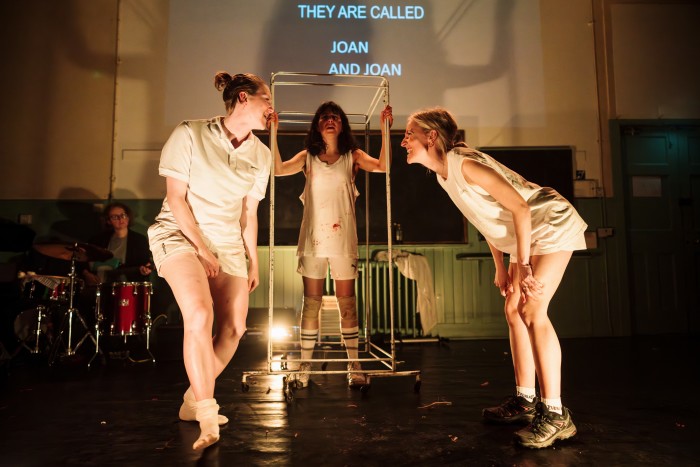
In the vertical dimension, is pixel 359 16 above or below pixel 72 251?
above

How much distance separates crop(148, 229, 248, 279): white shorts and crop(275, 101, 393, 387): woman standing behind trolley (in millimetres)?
885

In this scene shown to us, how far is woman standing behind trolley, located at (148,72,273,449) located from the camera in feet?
5.48

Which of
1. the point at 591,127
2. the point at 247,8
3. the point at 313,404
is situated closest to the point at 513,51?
the point at 591,127

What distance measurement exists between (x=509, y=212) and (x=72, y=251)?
3.17 metres

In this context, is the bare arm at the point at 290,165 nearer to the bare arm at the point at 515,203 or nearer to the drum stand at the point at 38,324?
the bare arm at the point at 515,203

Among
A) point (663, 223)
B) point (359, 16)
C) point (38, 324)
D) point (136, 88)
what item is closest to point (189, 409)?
point (38, 324)

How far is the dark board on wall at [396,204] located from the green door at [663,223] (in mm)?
981

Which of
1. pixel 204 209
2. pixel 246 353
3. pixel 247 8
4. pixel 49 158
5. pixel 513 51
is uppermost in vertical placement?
pixel 247 8

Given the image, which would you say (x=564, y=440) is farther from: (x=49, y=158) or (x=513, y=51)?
(x=49, y=158)

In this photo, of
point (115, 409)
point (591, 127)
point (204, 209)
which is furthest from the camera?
point (591, 127)

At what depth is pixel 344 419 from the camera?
200cm

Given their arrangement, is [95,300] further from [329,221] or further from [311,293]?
[329,221]

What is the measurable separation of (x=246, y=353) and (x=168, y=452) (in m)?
2.64

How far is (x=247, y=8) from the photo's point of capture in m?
5.23
